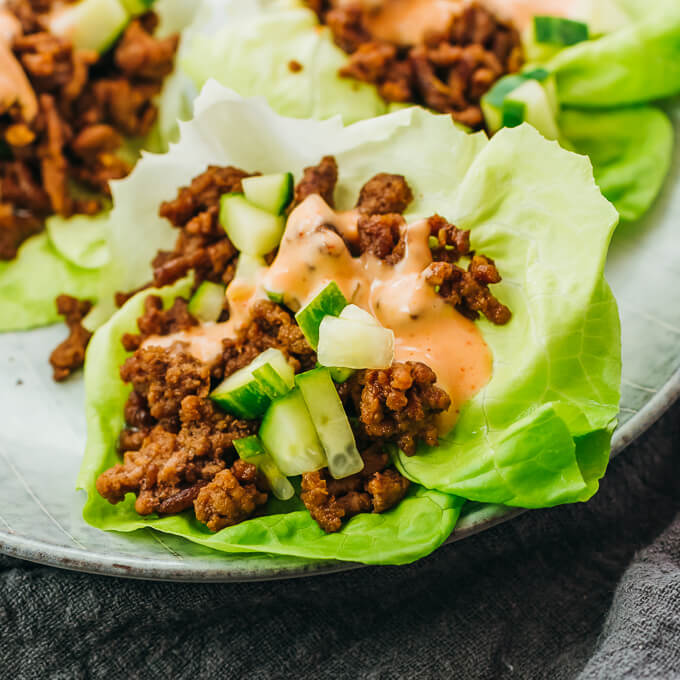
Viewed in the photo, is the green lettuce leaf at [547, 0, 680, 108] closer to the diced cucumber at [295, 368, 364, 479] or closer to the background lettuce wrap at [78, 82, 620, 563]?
the background lettuce wrap at [78, 82, 620, 563]

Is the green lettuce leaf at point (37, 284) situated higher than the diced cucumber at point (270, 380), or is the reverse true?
the diced cucumber at point (270, 380)

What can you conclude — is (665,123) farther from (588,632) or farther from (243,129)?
(588,632)

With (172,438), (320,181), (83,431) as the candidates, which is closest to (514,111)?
(320,181)

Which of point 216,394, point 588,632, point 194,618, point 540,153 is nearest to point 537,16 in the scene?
point 540,153

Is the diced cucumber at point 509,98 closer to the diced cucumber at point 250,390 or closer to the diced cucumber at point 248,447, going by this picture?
the diced cucumber at point 250,390

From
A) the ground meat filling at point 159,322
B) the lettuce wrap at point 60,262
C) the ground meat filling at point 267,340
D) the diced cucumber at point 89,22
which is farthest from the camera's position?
the diced cucumber at point 89,22

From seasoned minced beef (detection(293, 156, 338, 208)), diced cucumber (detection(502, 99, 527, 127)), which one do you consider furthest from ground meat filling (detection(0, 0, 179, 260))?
diced cucumber (detection(502, 99, 527, 127))

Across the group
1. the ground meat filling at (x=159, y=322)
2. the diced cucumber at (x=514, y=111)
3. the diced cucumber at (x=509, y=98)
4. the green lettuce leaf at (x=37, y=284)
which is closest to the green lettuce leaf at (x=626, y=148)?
the diced cucumber at (x=509, y=98)

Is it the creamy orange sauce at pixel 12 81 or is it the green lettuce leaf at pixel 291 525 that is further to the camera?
the creamy orange sauce at pixel 12 81
